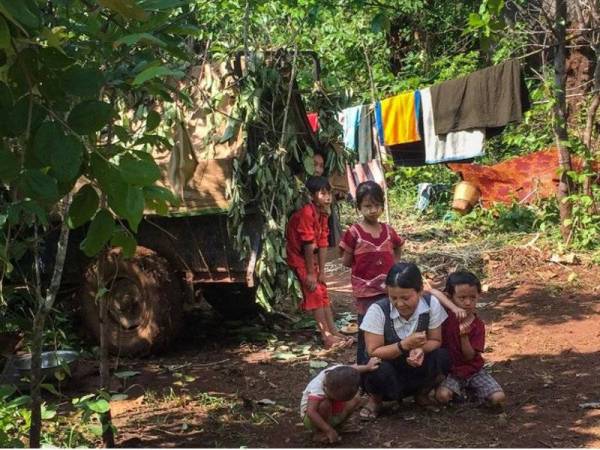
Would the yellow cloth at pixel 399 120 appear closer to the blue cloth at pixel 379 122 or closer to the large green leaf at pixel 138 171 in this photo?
the blue cloth at pixel 379 122

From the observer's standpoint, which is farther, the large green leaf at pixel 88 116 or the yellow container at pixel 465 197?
the yellow container at pixel 465 197

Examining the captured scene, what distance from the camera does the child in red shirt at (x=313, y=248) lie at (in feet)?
19.6

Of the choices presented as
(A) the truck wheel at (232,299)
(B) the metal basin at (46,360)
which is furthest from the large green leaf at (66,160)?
(A) the truck wheel at (232,299)

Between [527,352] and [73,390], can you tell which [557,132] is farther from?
[73,390]

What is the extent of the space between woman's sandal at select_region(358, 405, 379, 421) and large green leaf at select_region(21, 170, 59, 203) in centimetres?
287

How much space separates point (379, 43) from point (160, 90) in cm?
1378

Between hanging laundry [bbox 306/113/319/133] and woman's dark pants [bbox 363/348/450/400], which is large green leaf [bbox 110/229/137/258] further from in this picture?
hanging laundry [bbox 306/113/319/133]

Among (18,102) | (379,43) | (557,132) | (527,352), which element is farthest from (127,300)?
(379,43)

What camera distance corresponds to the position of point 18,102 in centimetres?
196

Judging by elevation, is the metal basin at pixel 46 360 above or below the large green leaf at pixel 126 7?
below

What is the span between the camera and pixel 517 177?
1083 cm

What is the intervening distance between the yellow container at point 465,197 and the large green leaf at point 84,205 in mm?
9583

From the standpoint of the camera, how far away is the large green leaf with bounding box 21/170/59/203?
1.87 meters

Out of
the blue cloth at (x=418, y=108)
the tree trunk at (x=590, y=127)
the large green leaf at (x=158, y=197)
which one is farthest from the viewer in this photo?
the blue cloth at (x=418, y=108)
